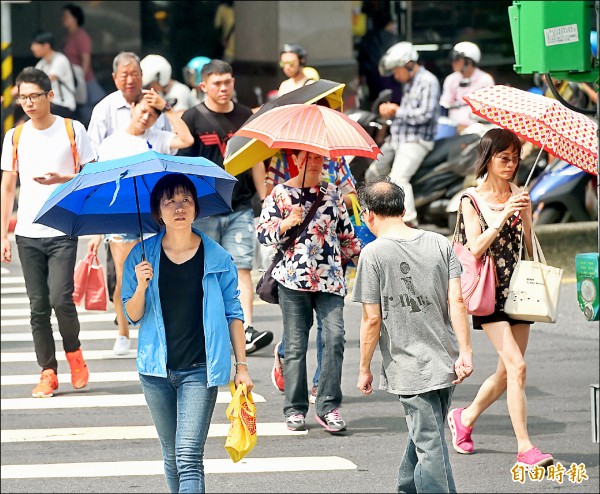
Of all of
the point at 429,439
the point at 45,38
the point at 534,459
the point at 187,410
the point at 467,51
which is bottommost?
the point at 534,459

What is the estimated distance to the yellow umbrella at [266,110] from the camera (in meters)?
7.47

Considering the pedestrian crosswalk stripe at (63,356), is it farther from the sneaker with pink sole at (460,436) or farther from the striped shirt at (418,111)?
the striped shirt at (418,111)

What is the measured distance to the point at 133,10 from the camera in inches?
879

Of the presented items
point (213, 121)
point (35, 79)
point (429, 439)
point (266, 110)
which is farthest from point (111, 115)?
point (429, 439)

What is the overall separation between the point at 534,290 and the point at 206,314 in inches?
80.1

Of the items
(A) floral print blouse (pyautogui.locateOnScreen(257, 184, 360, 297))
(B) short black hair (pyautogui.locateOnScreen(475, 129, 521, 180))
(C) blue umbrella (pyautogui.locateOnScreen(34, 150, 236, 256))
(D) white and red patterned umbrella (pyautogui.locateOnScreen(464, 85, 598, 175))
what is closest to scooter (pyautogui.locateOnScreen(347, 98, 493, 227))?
(A) floral print blouse (pyautogui.locateOnScreen(257, 184, 360, 297))

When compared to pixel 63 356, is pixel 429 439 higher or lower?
higher

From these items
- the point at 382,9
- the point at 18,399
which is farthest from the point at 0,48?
the point at 18,399

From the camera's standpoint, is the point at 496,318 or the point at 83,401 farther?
the point at 83,401

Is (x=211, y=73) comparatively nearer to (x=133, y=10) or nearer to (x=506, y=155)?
(x=506, y=155)

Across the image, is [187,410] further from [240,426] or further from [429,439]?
[429,439]

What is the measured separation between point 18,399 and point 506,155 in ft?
15.7

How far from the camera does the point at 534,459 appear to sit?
25.0 ft

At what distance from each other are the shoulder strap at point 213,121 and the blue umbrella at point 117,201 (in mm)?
2890
